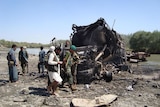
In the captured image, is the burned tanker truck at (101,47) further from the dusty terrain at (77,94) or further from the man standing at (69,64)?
the man standing at (69,64)

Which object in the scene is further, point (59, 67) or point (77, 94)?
point (77, 94)

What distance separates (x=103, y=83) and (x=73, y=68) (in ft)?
7.08

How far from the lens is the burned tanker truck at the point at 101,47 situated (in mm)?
12141

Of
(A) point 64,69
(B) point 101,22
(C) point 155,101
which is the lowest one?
(C) point 155,101

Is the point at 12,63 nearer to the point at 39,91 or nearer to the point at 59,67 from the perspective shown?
the point at 39,91

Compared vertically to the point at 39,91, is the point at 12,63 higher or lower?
higher

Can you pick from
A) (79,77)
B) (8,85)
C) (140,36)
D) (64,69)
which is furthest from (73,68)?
(140,36)

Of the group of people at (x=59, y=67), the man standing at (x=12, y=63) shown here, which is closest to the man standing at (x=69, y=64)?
the group of people at (x=59, y=67)

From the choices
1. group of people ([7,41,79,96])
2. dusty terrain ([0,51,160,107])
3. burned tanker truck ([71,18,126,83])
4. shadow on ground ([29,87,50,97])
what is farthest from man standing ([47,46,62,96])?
burned tanker truck ([71,18,126,83])

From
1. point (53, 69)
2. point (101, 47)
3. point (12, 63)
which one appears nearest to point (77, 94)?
point (53, 69)

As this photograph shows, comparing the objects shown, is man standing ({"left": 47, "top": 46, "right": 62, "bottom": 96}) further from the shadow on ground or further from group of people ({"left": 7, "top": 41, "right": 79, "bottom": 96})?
the shadow on ground

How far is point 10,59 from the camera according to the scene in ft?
38.3

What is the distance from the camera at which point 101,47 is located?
1400cm

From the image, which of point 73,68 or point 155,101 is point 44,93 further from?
point 155,101
